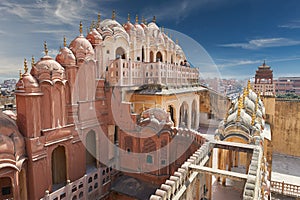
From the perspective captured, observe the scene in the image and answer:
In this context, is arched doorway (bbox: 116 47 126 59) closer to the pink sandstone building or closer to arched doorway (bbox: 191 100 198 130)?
the pink sandstone building

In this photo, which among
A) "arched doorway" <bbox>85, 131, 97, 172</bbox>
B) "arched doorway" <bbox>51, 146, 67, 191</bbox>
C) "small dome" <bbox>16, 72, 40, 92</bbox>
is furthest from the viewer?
"arched doorway" <bbox>85, 131, 97, 172</bbox>

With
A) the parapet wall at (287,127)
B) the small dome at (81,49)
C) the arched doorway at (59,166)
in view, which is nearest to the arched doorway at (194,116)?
the parapet wall at (287,127)

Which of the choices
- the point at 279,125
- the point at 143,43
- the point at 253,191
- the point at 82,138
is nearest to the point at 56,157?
the point at 82,138

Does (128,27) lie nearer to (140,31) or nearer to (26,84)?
(140,31)

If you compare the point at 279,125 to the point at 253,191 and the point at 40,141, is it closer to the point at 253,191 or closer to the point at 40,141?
the point at 253,191

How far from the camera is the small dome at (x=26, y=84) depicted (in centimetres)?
954

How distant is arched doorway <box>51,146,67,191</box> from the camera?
1187 cm

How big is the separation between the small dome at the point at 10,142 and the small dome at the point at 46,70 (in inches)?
96.6

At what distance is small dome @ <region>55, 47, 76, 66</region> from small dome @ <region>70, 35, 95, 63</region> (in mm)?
470

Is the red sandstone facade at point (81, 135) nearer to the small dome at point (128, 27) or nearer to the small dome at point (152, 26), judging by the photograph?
the small dome at point (128, 27)

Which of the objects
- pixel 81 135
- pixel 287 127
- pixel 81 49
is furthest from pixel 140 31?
pixel 287 127

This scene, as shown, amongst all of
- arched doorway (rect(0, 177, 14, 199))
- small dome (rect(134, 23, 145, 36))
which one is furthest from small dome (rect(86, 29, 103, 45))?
arched doorway (rect(0, 177, 14, 199))

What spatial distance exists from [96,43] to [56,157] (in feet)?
25.8

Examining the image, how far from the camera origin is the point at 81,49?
40.4 ft
